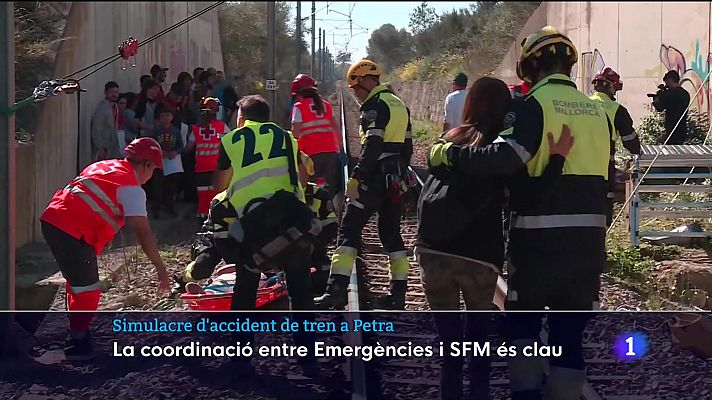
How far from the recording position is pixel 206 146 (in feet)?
36.3

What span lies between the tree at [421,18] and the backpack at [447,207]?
4.37 meters

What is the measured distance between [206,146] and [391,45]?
2794 millimetres

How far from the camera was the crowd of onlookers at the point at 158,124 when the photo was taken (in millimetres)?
11000

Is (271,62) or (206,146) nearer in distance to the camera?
(206,146)

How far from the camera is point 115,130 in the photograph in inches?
434

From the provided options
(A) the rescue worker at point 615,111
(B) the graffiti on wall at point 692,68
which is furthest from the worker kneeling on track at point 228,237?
(B) the graffiti on wall at point 692,68

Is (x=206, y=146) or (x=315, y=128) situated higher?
(x=206, y=146)

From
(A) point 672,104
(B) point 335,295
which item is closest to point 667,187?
(A) point 672,104

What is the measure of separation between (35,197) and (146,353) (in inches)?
176

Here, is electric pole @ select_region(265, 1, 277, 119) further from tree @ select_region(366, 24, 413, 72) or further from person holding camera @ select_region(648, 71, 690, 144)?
person holding camera @ select_region(648, 71, 690, 144)

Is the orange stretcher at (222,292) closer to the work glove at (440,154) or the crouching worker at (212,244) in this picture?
the crouching worker at (212,244)

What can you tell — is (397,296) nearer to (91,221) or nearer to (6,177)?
(91,221)

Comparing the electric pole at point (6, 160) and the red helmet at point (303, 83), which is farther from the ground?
the red helmet at point (303, 83)

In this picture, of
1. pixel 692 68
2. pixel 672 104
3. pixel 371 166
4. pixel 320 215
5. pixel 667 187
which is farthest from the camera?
→ pixel 692 68
